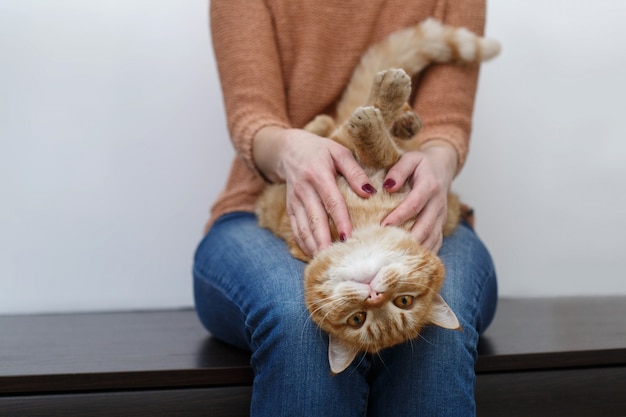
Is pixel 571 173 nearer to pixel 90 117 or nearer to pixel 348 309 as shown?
pixel 348 309

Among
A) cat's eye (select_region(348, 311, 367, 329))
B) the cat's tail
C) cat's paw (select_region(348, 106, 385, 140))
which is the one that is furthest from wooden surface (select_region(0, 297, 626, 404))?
the cat's tail

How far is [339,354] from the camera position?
108cm

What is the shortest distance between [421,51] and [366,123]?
44cm

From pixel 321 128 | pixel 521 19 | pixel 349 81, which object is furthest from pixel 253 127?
pixel 521 19

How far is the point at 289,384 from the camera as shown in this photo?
106 centimetres

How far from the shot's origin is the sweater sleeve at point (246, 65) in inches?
59.1

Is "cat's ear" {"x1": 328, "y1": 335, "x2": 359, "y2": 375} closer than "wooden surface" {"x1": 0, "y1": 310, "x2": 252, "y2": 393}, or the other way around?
"cat's ear" {"x1": 328, "y1": 335, "x2": 359, "y2": 375}

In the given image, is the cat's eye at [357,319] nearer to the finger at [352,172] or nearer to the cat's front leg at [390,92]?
the finger at [352,172]

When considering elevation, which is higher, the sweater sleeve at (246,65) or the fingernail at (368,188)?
the sweater sleeve at (246,65)

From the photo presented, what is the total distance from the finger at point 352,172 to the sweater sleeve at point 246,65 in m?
0.27

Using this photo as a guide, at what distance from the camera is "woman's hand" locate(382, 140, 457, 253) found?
4.00 feet

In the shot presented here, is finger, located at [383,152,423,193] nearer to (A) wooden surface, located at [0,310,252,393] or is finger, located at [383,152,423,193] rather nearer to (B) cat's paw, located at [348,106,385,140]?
(B) cat's paw, located at [348,106,385,140]

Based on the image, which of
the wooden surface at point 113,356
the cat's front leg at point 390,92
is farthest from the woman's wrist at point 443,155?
the wooden surface at point 113,356

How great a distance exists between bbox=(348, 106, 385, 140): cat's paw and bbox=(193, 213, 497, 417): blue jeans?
28cm
